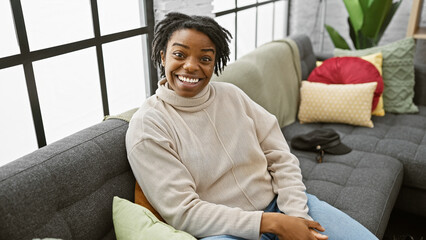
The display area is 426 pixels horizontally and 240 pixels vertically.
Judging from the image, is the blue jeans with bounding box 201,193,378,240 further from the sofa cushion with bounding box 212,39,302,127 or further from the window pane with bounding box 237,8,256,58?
the window pane with bounding box 237,8,256,58

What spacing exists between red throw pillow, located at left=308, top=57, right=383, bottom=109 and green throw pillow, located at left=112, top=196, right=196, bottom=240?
1655 millimetres

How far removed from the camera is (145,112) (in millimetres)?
1211

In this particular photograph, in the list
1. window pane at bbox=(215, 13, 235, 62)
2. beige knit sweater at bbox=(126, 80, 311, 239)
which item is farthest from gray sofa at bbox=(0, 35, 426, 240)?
window pane at bbox=(215, 13, 235, 62)

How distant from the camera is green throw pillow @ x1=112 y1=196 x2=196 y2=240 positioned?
995 millimetres

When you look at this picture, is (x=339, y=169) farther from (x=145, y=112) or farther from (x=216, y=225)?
(x=145, y=112)

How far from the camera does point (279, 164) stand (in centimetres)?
140

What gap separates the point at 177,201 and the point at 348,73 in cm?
162

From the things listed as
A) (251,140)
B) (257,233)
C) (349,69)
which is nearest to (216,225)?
(257,233)

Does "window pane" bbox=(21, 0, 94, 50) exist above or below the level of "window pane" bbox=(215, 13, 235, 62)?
above

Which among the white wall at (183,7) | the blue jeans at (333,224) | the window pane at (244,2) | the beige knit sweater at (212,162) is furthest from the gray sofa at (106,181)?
the window pane at (244,2)

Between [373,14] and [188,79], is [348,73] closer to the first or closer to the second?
[373,14]

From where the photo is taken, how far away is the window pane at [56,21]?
4.61 ft

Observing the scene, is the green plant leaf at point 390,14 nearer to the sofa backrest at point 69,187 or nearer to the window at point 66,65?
the window at point 66,65

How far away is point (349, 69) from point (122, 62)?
1.33 meters
